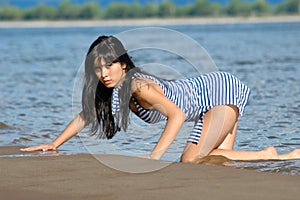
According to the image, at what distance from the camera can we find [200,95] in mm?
6539

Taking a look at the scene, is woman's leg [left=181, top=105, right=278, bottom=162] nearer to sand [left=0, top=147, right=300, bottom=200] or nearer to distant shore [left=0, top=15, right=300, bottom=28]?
sand [left=0, top=147, right=300, bottom=200]

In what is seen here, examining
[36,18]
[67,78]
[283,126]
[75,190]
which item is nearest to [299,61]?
[67,78]

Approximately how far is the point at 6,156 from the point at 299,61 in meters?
13.9

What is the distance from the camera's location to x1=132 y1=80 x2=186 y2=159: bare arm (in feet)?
19.7

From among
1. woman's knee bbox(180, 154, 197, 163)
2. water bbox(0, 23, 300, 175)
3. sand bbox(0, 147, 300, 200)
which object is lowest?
water bbox(0, 23, 300, 175)

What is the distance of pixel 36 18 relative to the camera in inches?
4284

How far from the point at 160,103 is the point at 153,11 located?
99.4m

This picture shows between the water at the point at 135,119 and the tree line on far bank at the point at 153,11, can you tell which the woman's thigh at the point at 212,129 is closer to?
the water at the point at 135,119

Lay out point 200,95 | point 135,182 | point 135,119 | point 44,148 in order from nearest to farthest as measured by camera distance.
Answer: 1. point 135,182
2. point 200,95
3. point 44,148
4. point 135,119

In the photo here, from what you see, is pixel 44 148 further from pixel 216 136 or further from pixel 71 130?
pixel 216 136

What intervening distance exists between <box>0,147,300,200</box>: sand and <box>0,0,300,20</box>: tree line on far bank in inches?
3789

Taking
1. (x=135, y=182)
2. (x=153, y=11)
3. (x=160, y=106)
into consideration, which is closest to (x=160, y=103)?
(x=160, y=106)

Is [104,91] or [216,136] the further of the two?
[216,136]

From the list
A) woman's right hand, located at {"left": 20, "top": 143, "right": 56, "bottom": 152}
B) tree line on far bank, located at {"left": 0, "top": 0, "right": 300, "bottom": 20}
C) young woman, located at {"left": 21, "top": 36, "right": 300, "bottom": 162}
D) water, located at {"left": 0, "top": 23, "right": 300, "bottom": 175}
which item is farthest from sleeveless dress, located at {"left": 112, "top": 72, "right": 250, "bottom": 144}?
tree line on far bank, located at {"left": 0, "top": 0, "right": 300, "bottom": 20}
